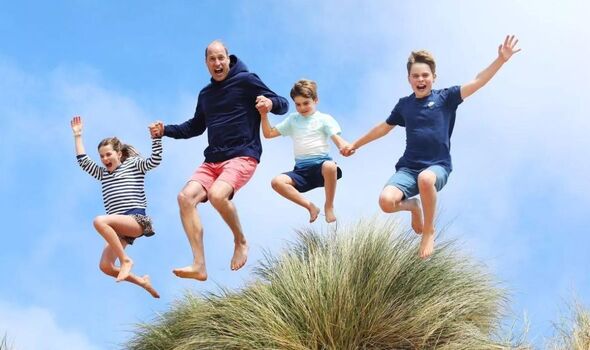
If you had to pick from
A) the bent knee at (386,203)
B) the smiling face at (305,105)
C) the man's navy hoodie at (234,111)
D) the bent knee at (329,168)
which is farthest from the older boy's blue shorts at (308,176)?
the bent knee at (386,203)

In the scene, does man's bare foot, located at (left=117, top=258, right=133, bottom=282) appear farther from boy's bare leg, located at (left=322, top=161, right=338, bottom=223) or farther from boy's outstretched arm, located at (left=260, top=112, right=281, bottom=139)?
boy's bare leg, located at (left=322, top=161, right=338, bottom=223)

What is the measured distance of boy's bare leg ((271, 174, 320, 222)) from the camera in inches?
347

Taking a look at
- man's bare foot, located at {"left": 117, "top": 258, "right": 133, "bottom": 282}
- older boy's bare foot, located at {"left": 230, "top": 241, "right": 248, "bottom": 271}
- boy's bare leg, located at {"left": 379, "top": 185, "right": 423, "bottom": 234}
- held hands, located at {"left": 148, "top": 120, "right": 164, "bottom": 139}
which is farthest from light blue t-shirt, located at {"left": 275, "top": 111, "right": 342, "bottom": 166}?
man's bare foot, located at {"left": 117, "top": 258, "right": 133, "bottom": 282}

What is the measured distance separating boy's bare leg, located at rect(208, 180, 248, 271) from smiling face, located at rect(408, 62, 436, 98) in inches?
77.7

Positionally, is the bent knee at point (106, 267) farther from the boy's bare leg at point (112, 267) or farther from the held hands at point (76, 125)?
the held hands at point (76, 125)

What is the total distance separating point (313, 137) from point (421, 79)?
1.38 m

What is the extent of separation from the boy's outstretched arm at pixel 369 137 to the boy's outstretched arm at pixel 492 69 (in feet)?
2.89

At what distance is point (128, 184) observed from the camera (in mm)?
9000

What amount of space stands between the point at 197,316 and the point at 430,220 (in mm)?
2650

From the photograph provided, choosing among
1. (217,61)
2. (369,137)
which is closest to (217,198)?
(217,61)

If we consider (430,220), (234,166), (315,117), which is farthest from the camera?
(315,117)

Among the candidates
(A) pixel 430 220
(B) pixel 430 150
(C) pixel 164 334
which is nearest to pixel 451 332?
(A) pixel 430 220

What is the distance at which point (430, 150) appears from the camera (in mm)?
7957

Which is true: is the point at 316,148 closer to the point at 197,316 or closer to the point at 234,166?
the point at 234,166
